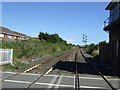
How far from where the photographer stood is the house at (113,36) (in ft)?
53.1

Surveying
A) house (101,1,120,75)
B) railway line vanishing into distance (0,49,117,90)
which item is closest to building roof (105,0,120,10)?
house (101,1,120,75)

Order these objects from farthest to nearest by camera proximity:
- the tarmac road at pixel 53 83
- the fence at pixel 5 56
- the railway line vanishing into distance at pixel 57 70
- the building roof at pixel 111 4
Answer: the building roof at pixel 111 4 < the fence at pixel 5 56 < the railway line vanishing into distance at pixel 57 70 < the tarmac road at pixel 53 83

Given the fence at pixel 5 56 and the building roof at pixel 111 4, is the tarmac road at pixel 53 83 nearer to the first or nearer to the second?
the fence at pixel 5 56

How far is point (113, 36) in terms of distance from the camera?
19219mm

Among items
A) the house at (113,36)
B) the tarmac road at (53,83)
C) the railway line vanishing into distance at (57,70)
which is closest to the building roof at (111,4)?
the house at (113,36)

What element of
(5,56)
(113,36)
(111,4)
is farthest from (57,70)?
(111,4)

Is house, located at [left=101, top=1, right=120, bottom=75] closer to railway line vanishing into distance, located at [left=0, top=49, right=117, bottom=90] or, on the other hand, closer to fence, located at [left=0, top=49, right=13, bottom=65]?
railway line vanishing into distance, located at [left=0, top=49, right=117, bottom=90]

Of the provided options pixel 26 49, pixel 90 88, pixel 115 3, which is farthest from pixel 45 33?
pixel 90 88

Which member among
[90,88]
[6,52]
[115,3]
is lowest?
[90,88]

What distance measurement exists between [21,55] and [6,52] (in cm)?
690

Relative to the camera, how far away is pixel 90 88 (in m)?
8.34

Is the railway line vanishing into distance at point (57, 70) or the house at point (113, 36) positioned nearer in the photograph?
the railway line vanishing into distance at point (57, 70)

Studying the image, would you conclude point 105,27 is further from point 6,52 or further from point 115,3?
point 6,52

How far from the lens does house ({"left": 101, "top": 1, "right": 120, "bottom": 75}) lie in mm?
16188
